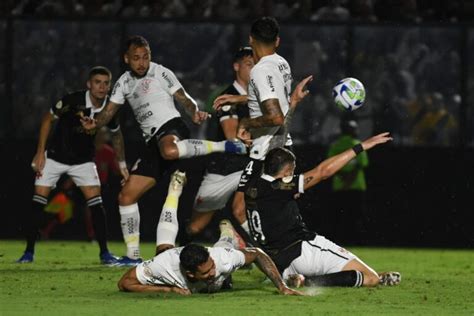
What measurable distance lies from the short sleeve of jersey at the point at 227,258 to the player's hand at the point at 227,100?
1.97m

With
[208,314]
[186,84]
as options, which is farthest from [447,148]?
[208,314]

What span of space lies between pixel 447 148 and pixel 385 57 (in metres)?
1.68

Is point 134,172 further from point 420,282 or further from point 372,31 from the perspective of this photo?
point 372,31

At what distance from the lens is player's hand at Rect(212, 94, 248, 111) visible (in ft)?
40.4

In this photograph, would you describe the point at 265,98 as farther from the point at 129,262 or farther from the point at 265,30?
the point at 129,262

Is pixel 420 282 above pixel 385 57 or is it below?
below

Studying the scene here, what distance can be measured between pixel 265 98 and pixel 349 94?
1.42 meters

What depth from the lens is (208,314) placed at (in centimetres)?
964

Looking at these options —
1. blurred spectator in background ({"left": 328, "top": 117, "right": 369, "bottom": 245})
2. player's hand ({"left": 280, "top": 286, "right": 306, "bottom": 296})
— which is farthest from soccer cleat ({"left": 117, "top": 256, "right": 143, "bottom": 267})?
blurred spectator in background ({"left": 328, "top": 117, "right": 369, "bottom": 245})

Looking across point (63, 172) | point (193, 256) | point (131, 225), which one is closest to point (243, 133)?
point (193, 256)

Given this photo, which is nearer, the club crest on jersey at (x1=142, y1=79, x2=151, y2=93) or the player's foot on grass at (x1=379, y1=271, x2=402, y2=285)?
the player's foot on grass at (x1=379, y1=271, x2=402, y2=285)

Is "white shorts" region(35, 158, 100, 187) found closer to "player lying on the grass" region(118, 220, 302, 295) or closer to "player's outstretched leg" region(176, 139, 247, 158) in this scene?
"player's outstretched leg" region(176, 139, 247, 158)

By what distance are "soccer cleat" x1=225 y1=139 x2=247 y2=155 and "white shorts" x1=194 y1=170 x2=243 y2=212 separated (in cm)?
69

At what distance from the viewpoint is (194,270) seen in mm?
10438
